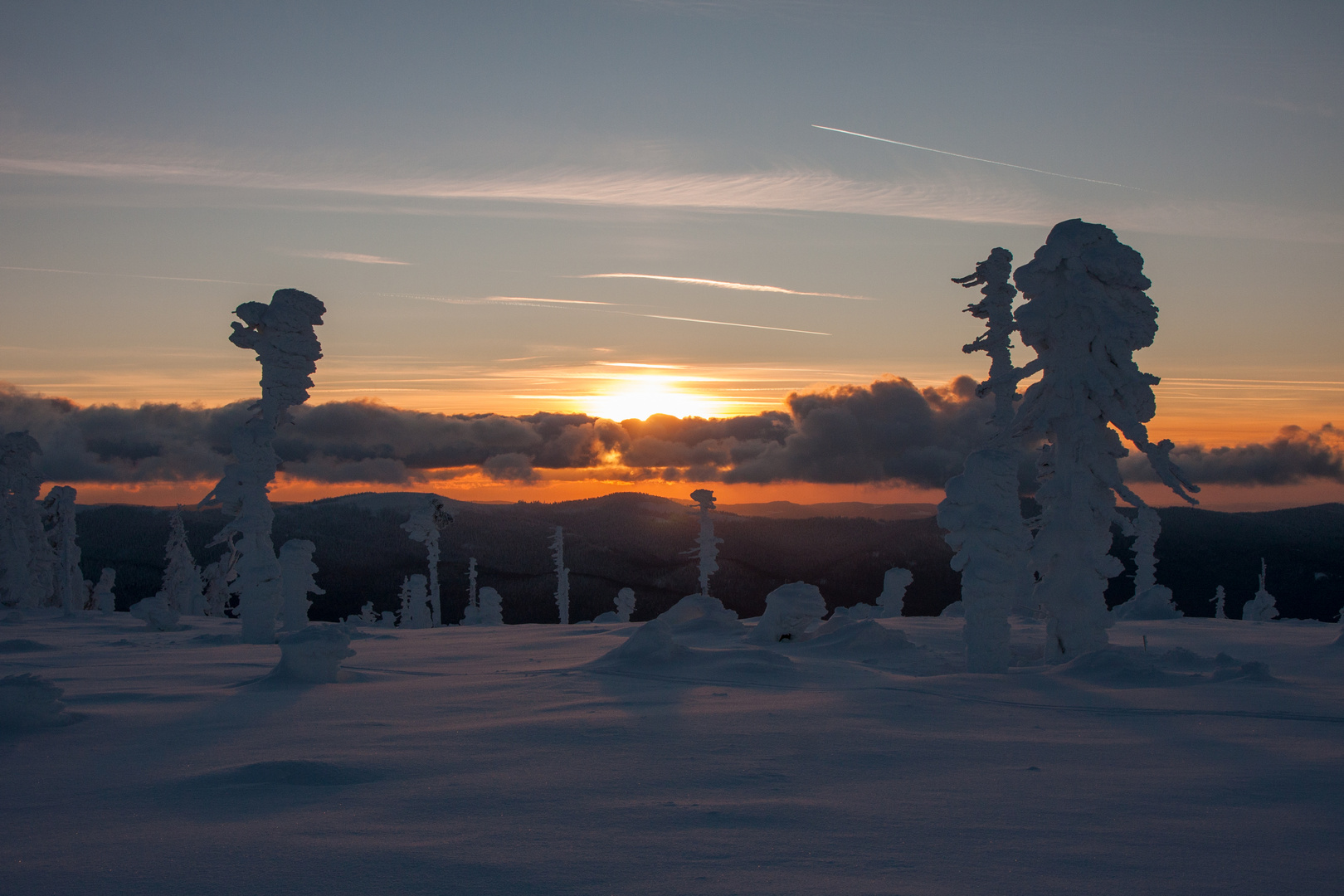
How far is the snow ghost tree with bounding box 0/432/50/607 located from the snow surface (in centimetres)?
3976

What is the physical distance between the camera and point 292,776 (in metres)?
7.71

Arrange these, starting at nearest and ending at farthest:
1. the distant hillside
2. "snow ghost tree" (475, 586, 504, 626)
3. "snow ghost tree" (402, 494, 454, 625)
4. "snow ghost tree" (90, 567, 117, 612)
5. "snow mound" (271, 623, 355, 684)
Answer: "snow mound" (271, 623, 355, 684) < "snow ghost tree" (402, 494, 454, 625) < "snow ghost tree" (475, 586, 504, 626) < "snow ghost tree" (90, 567, 117, 612) < the distant hillside

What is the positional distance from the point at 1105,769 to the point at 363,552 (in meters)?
164

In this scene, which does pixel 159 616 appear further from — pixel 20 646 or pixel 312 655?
pixel 312 655

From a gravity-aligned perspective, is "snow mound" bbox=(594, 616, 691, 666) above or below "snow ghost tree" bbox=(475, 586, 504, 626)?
above

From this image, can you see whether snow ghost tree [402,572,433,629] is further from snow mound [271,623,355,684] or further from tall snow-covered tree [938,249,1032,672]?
tall snow-covered tree [938,249,1032,672]

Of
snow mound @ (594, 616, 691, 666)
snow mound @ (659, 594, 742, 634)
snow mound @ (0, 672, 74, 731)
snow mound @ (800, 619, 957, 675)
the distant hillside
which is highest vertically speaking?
snow mound @ (0, 672, 74, 731)

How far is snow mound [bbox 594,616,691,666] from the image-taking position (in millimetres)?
16031

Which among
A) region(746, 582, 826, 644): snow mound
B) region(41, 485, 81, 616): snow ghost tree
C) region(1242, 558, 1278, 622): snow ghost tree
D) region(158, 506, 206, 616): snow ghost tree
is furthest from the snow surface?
region(158, 506, 206, 616): snow ghost tree

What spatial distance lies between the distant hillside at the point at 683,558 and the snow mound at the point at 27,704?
102 meters

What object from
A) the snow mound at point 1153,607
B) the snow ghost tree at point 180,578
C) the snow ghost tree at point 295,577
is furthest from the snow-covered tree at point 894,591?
the snow ghost tree at point 180,578

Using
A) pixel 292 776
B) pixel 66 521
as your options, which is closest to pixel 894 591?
pixel 292 776

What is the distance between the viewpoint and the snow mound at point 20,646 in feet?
67.8

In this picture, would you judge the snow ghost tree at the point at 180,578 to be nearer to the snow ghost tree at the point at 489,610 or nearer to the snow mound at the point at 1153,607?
the snow ghost tree at the point at 489,610
